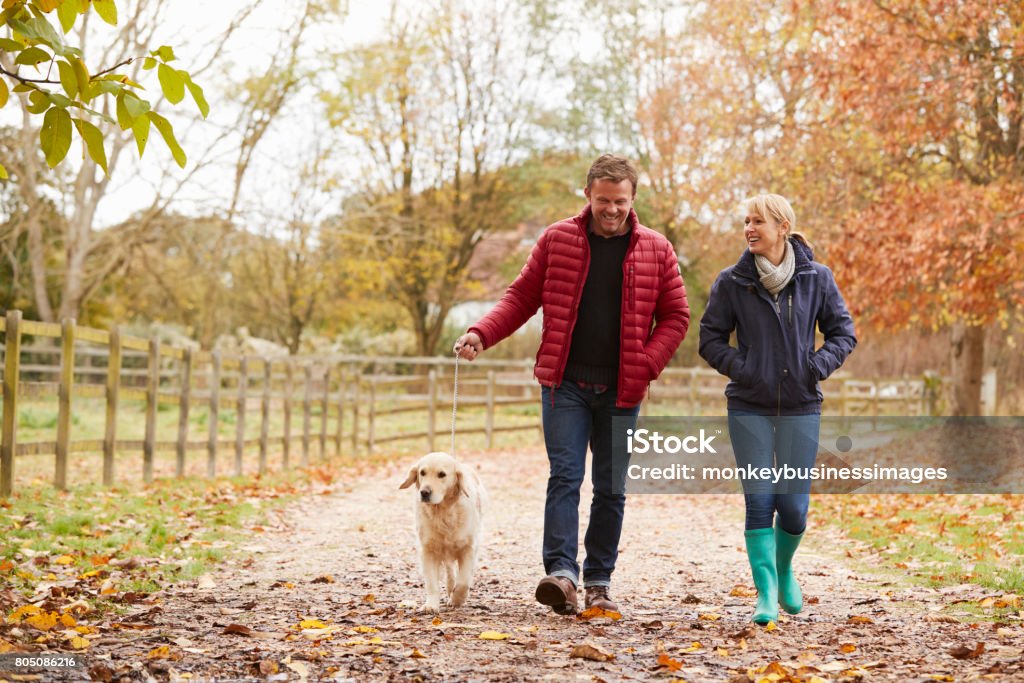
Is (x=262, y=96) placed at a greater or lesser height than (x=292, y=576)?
greater

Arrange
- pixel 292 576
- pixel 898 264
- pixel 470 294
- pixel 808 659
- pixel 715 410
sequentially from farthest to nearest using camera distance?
pixel 470 294 < pixel 715 410 < pixel 898 264 < pixel 292 576 < pixel 808 659

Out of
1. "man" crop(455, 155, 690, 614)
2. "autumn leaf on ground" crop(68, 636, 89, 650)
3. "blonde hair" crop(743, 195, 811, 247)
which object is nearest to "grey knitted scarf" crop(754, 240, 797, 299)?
"blonde hair" crop(743, 195, 811, 247)

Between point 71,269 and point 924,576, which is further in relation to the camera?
point 71,269

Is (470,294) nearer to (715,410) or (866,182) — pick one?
(715,410)

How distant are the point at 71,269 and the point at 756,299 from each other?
15.6 meters

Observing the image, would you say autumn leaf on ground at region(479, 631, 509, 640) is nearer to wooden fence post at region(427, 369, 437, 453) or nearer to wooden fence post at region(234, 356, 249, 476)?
wooden fence post at region(234, 356, 249, 476)

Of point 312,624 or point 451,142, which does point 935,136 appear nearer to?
point 312,624

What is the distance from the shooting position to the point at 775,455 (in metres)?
4.91

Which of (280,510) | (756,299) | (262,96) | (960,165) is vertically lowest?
(280,510)

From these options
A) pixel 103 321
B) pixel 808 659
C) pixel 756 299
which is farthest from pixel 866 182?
pixel 103 321

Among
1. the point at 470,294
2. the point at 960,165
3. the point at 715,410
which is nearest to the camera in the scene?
the point at 960,165

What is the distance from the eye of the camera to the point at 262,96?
62.8ft

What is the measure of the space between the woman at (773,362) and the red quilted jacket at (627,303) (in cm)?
21

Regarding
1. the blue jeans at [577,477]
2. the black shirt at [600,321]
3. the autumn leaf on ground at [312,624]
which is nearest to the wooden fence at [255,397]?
the blue jeans at [577,477]
